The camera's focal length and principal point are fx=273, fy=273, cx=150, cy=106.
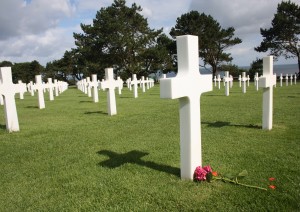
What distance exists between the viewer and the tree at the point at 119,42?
35.2 metres

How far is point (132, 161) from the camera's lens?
13.7ft

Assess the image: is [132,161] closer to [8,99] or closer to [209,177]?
[209,177]

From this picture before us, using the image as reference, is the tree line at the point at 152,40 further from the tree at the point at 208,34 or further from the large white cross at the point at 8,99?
the large white cross at the point at 8,99

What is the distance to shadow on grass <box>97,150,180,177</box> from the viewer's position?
3787mm

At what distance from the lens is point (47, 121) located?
8133mm

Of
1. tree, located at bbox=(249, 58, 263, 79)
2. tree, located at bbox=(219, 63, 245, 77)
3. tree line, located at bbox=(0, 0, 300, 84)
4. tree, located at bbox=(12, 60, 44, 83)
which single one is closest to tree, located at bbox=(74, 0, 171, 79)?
tree line, located at bbox=(0, 0, 300, 84)

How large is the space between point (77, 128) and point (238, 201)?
16.0ft

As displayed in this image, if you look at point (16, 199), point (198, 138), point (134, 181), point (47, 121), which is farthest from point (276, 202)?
point (47, 121)

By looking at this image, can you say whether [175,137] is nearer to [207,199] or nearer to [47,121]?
[207,199]

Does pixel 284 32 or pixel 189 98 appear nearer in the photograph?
pixel 189 98

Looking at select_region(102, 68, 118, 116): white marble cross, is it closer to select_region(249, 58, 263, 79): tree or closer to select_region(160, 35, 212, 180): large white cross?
select_region(160, 35, 212, 180): large white cross

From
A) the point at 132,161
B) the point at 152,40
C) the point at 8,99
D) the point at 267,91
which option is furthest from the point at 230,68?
the point at 132,161

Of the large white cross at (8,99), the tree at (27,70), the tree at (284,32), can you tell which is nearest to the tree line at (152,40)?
the tree at (284,32)

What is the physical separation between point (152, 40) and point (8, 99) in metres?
33.6
